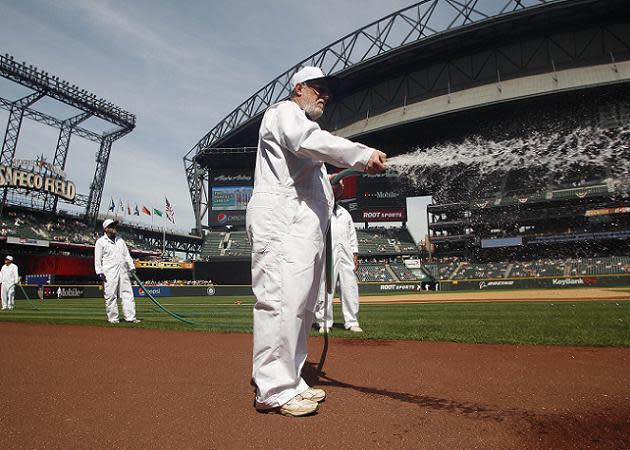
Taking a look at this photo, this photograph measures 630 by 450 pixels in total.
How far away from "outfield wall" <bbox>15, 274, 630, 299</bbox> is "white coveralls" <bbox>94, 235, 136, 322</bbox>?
17.3 meters

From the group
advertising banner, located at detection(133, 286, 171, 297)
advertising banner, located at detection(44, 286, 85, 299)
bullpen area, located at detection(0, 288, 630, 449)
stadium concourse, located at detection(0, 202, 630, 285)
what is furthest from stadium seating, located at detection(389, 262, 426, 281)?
bullpen area, located at detection(0, 288, 630, 449)

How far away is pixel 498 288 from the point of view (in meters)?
25.8

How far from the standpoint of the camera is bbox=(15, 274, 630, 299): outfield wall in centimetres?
2406

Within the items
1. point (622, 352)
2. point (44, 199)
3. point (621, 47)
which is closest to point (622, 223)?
point (621, 47)

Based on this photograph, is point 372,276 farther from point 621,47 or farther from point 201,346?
point 201,346

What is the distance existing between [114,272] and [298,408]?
7732mm

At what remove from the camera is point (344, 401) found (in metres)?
2.55

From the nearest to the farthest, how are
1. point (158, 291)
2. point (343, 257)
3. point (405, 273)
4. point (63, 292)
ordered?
1. point (343, 257)
2. point (63, 292)
3. point (158, 291)
4. point (405, 273)

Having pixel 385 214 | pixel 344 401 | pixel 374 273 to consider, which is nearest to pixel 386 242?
pixel 385 214

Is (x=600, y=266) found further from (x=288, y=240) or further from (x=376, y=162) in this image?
(x=288, y=240)

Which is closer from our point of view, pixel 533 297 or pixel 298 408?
pixel 298 408

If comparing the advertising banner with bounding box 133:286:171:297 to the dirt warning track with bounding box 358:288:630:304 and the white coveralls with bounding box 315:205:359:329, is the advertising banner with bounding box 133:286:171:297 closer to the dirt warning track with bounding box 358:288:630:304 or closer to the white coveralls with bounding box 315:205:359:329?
the dirt warning track with bounding box 358:288:630:304

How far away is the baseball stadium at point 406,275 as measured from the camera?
7.29ft

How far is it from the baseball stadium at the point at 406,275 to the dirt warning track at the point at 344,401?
19 mm
